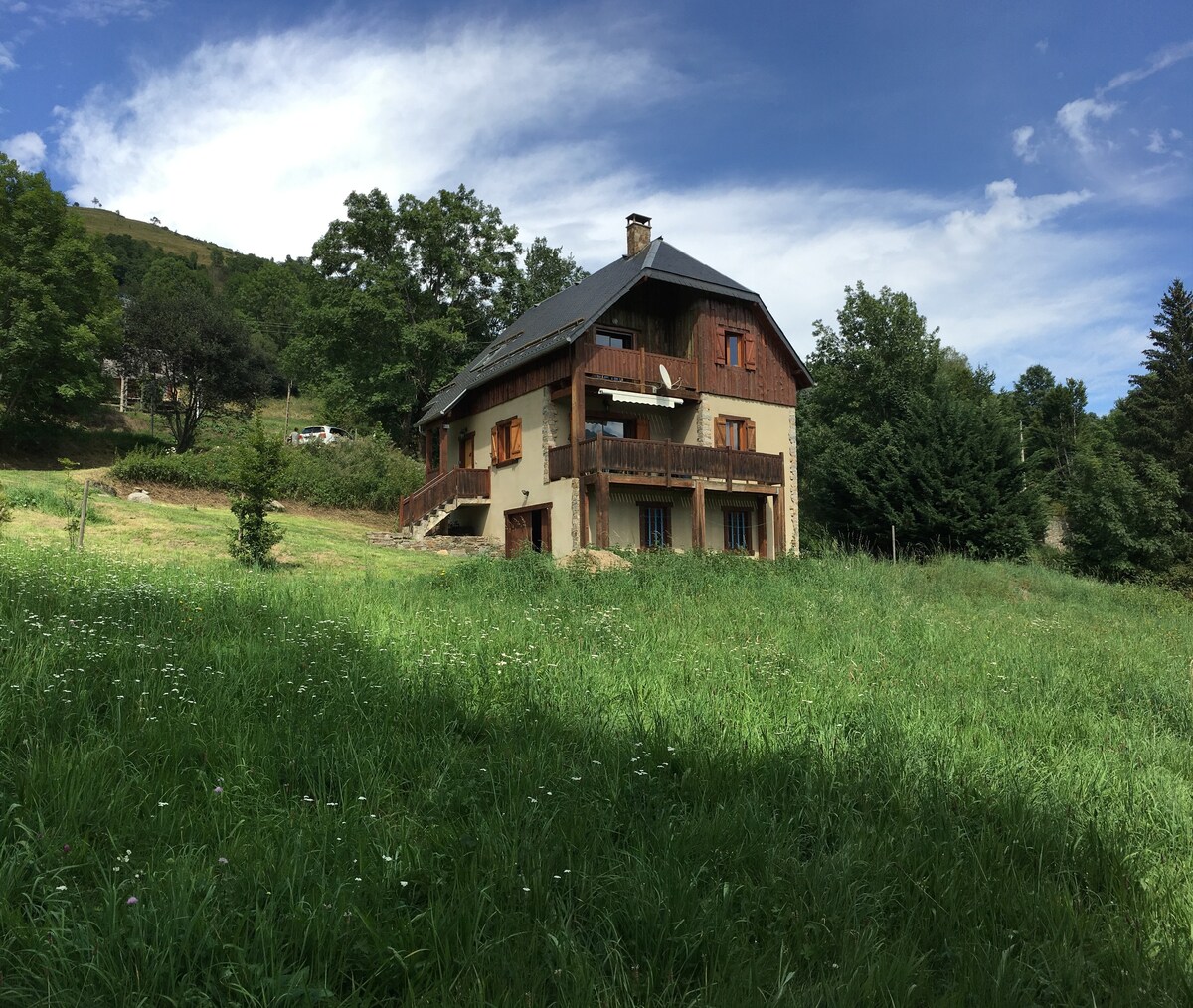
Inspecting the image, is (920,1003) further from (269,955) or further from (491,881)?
(269,955)

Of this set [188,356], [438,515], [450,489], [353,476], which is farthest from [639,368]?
[188,356]

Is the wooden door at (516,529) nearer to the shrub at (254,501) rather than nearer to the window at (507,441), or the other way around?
the window at (507,441)

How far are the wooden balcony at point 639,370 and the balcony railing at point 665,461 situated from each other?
204 cm

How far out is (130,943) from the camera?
2.36m

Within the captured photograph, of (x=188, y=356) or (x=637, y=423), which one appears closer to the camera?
(x=637, y=423)

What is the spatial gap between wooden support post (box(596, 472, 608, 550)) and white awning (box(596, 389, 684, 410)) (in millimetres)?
2518

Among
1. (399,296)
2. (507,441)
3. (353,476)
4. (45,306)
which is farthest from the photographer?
(399,296)

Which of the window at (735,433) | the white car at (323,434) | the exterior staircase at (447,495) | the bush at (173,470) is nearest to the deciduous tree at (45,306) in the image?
the bush at (173,470)

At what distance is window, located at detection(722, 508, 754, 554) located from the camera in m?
23.2

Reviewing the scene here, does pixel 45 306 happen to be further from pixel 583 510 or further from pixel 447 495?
pixel 583 510

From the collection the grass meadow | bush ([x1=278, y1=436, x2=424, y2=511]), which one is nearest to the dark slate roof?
bush ([x1=278, y1=436, x2=424, y2=511])

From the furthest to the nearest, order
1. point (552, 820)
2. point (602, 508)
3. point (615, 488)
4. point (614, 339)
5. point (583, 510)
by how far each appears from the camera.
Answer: point (614, 339)
point (615, 488)
point (583, 510)
point (602, 508)
point (552, 820)

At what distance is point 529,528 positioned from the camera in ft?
76.3

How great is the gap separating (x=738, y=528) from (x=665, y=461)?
4.21m
